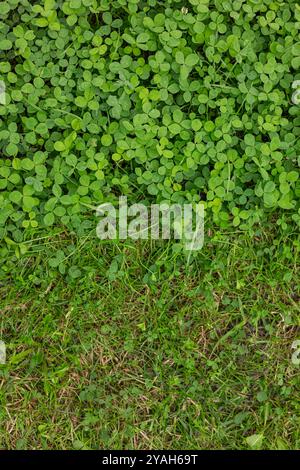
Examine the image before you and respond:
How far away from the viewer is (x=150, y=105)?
236 centimetres

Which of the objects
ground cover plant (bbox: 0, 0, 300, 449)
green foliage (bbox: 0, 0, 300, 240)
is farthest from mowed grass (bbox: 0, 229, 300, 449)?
green foliage (bbox: 0, 0, 300, 240)

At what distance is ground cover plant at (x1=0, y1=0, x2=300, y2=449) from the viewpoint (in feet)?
7.80

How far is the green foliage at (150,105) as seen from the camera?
2.37 metres

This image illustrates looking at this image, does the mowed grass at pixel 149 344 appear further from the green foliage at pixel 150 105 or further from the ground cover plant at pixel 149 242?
the green foliage at pixel 150 105

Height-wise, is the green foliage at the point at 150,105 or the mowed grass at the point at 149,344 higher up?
the green foliage at the point at 150,105

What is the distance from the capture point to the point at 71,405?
2.44 metres

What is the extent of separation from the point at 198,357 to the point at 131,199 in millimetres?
809

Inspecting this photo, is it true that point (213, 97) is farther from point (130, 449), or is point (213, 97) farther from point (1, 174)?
point (130, 449)

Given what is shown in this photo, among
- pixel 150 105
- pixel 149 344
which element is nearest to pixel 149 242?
pixel 149 344

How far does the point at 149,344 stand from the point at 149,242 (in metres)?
0.48

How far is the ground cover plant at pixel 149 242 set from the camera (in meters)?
2.38

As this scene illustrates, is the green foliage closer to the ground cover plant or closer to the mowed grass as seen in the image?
the ground cover plant

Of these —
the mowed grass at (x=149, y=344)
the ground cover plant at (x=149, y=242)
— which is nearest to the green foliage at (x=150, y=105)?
the ground cover plant at (x=149, y=242)

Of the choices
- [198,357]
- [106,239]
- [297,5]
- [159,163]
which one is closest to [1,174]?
[106,239]
